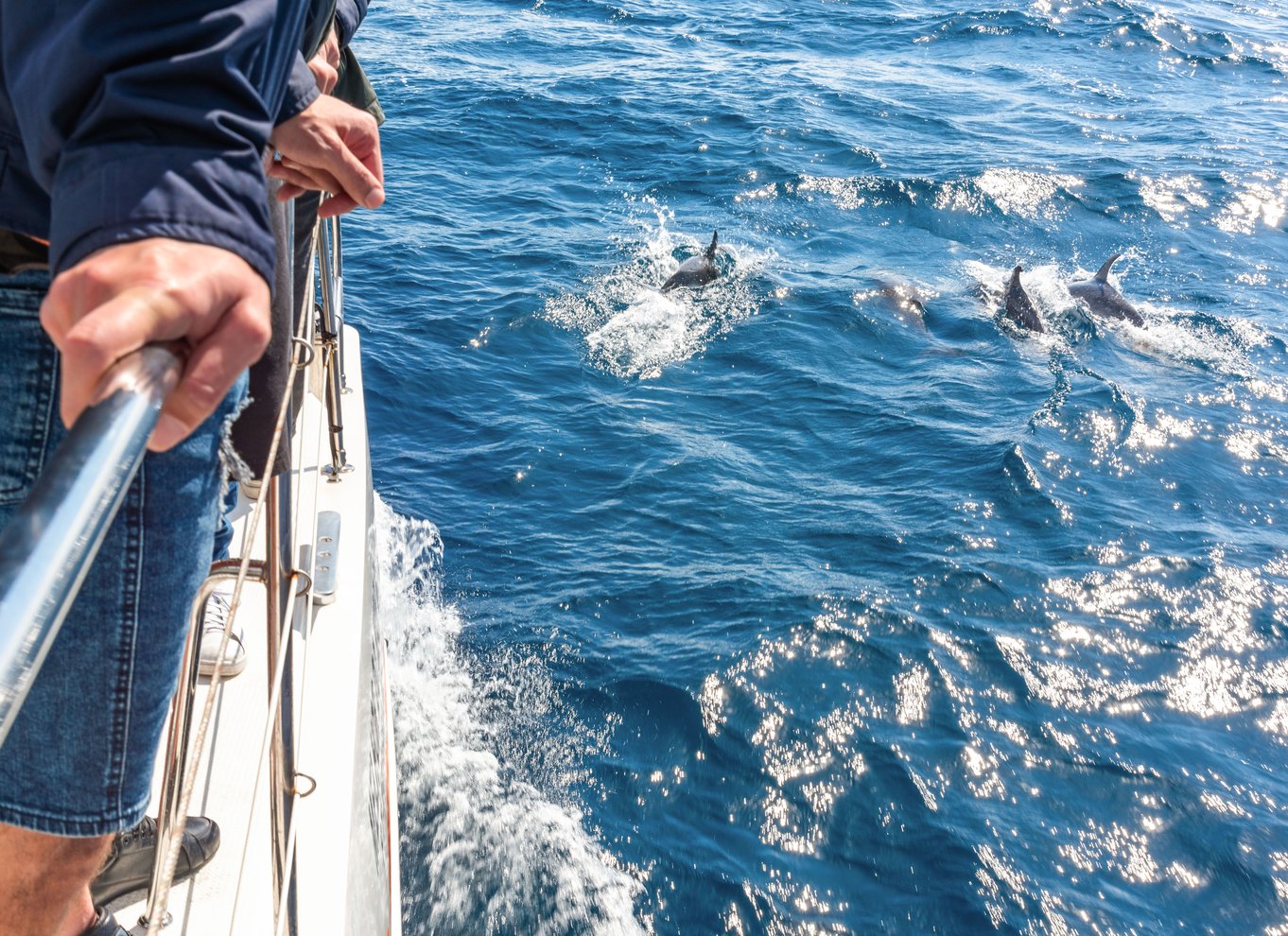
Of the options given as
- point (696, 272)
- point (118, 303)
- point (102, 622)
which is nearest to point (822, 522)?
point (696, 272)

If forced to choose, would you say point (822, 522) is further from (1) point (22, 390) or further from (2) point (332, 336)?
(1) point (22, 390)

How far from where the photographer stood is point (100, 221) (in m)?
1.15

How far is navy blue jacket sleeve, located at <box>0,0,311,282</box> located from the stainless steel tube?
317 millimetres

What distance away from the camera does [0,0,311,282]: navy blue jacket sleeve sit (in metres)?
1.16

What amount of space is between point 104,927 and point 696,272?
941 centimetres

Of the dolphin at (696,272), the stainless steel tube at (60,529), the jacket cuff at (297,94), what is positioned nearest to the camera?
the stainless steel tube at (60,529)

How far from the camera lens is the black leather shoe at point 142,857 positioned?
2.28m

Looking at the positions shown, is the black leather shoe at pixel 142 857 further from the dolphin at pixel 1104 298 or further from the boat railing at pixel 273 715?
the dolphin at pixel 1104 298

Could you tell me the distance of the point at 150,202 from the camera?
3.78 ft

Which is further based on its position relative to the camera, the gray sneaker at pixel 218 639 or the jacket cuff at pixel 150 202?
the gray sneaker at pixel 218 639

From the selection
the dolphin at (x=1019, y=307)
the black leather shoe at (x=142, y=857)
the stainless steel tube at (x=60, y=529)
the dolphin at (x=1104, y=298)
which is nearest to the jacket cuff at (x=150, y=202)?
the stainless steel tube at (x=60, y=529)

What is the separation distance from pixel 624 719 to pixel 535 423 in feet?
10.8

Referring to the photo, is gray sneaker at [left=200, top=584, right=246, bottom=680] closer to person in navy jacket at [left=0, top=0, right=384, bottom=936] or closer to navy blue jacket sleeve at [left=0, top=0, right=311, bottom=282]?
person in navy jacket at [left=0, top=0, right=384, bottom=936]

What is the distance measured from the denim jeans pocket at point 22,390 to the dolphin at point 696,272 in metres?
9.28
